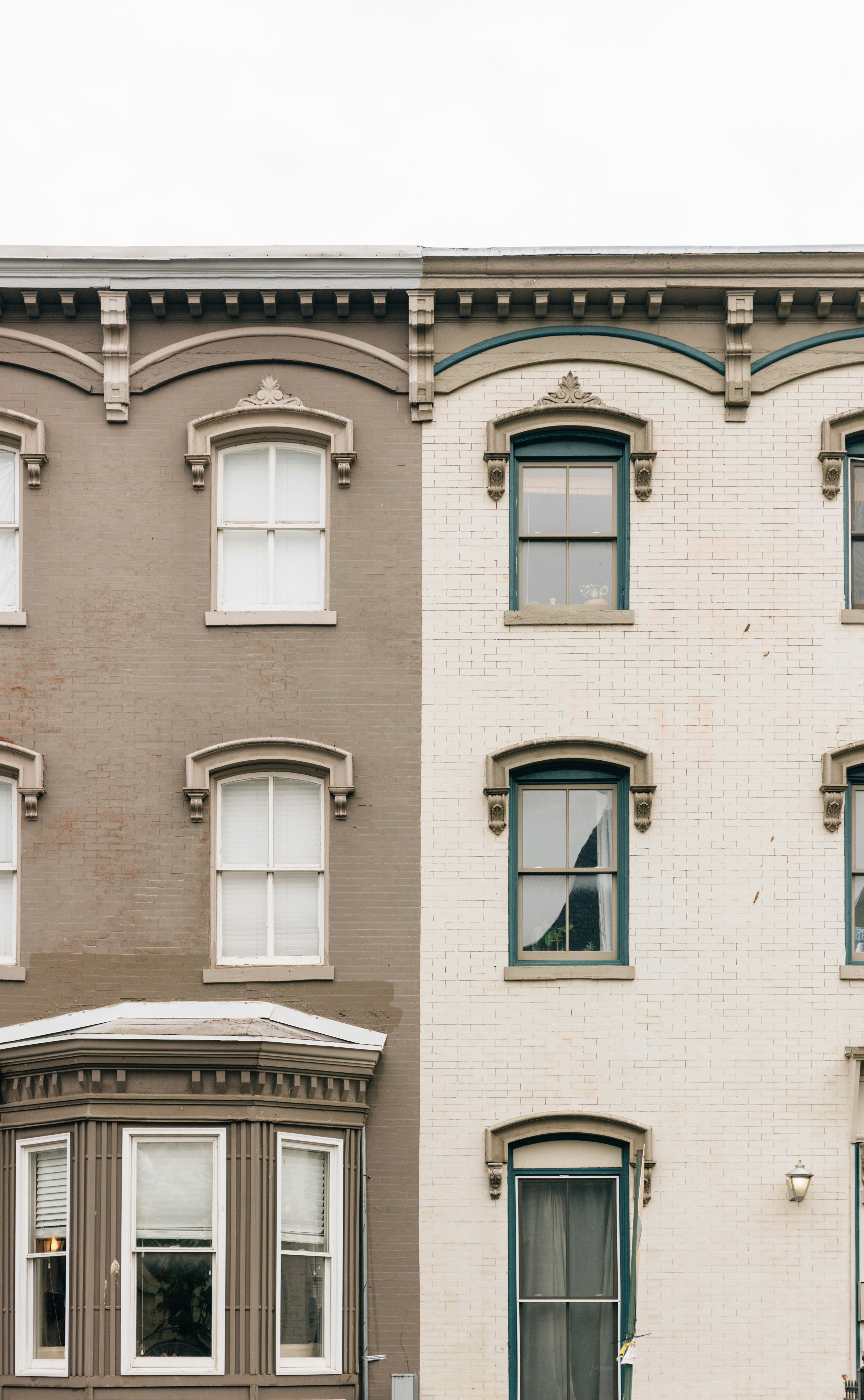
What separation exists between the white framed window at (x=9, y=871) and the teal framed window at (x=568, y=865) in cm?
485

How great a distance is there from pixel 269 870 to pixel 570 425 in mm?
5422

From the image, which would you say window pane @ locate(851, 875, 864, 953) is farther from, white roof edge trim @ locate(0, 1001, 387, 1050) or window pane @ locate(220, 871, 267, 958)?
window pane @ locate(220, 871, 267, 958)

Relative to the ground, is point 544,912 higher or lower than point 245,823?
lower

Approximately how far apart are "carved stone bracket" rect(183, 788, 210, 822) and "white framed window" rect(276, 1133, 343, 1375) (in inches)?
125

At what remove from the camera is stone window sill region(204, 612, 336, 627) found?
52.8ft

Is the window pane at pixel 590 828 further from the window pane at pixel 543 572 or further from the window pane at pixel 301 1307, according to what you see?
the window pane at pixel 301 1307

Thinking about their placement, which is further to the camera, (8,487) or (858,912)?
(8,487)

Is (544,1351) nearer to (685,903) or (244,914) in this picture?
(685,903)

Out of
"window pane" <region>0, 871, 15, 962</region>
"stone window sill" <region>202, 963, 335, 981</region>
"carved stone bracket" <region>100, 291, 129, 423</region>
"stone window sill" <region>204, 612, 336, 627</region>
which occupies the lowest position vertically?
"stone window sill" <region>202, 963, 335, 981</region>

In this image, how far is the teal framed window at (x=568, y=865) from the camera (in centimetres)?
1579

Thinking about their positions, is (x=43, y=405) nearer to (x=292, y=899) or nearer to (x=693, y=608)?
(x=292, y=899)

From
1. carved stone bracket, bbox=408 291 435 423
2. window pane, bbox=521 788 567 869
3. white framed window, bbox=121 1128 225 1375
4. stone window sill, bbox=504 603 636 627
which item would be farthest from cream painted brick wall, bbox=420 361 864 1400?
white framed window, bbox=121 1128 225 1375

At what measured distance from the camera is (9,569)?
53.9 feet

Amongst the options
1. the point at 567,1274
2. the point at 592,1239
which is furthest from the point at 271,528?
the point at 567,1274
